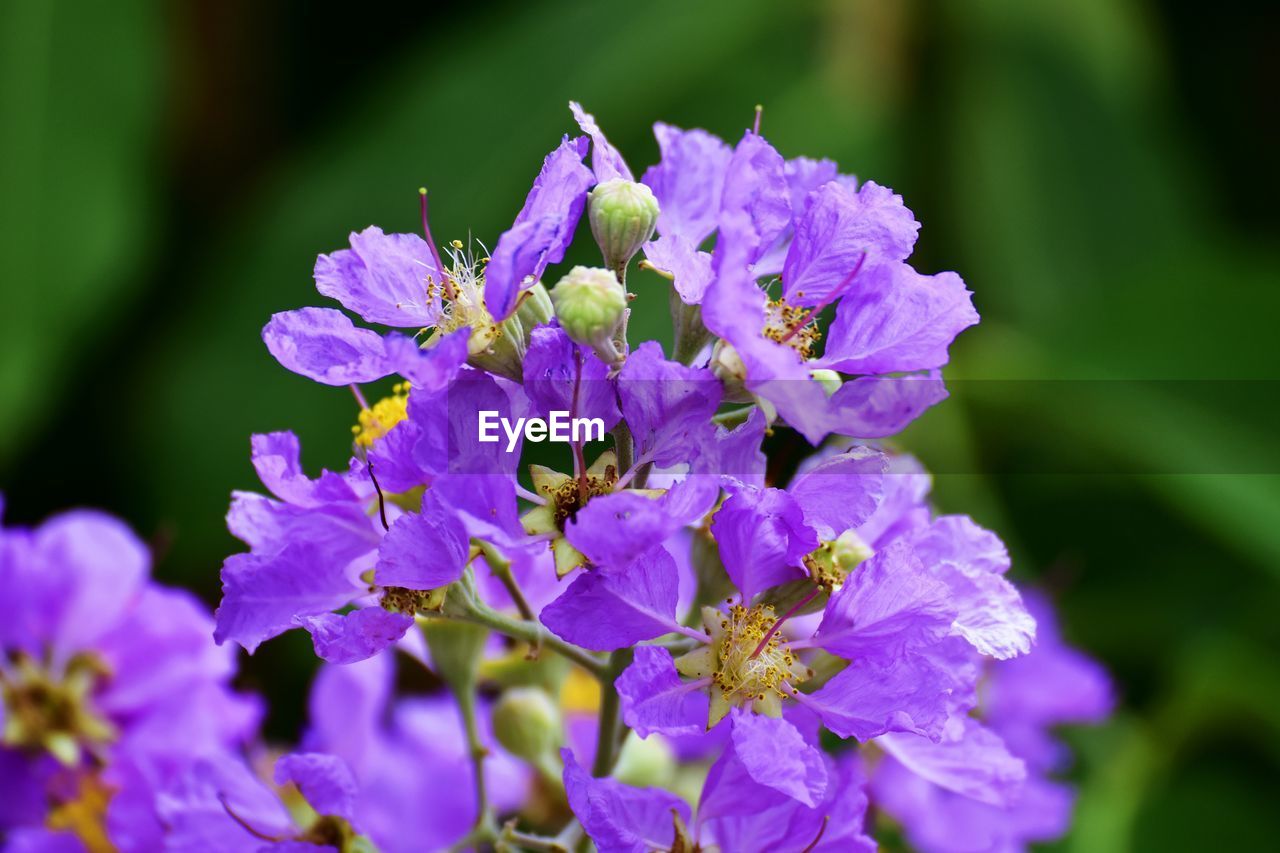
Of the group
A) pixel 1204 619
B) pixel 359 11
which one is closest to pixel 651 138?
pixel 359 11

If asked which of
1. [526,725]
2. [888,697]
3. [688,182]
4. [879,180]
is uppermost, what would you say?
[879,180]

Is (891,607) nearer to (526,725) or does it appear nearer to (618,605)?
(618,605)

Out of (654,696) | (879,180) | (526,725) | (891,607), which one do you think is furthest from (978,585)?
(879,180)

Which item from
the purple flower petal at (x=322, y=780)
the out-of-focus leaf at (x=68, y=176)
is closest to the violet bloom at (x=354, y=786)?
the purple flower petal at (x=322, y=780)

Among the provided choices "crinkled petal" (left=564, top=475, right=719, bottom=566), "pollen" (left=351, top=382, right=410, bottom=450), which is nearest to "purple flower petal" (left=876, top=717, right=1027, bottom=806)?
"crinkled petal" (left=564, top=475, right=719, bottom=566)

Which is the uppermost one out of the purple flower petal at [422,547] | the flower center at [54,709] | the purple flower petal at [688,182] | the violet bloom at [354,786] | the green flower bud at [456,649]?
the purple flower petal at [688,182]

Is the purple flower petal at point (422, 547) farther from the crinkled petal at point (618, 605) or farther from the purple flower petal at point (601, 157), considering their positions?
the purple flower petal at point (601, 157)
